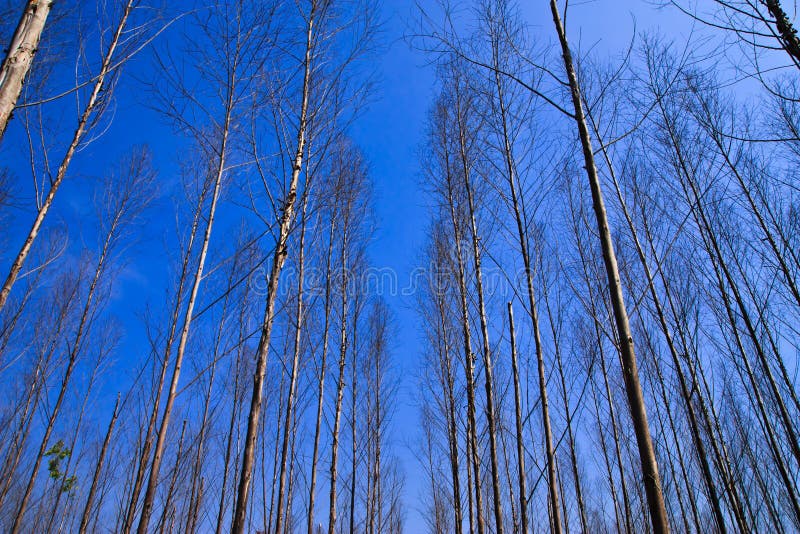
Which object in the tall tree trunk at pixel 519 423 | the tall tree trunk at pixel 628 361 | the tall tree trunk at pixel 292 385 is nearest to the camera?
the tall tree trunk at pixel 628 361

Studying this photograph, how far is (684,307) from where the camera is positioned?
240 inches

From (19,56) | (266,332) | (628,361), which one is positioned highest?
(19,56)

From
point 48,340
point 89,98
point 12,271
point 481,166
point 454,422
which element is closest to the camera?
point 12,271

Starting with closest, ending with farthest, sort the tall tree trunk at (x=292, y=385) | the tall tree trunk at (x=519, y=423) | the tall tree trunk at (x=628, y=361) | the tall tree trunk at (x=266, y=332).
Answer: the tall tree trunk at (x=628, y=361)
the tall tree trunk at (x=266, y=332)
the tall tree trunk at (x=519, y=423)
the tall tree trunk at (x=292, y=385)

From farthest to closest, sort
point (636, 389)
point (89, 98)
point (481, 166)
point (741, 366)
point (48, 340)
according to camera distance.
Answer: point (48, 340) → point (741, 366) → point (481, 166) → point (89, 98) → point (636, 389)

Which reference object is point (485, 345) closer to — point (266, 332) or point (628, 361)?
point (266, 332)

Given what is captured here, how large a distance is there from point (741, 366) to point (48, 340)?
1371cm

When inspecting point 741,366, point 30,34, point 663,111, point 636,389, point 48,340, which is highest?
point 663,111

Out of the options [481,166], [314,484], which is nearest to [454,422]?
[314,484]

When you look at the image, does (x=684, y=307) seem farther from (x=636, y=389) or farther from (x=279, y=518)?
(x=279, y=518)

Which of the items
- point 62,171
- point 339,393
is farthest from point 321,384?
point 62,171

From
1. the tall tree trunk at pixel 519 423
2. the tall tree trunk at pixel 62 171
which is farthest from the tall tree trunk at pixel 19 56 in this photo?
the tall tree trunk at pixel 519 423

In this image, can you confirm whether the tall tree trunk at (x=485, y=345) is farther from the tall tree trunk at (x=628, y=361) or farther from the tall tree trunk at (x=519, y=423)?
the tall tree trunk at (x=628, y=361)

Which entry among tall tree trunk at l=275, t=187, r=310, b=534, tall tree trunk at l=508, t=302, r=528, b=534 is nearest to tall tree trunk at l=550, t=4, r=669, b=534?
tall tree trunk at l=508, t=302, r=528, b=534
